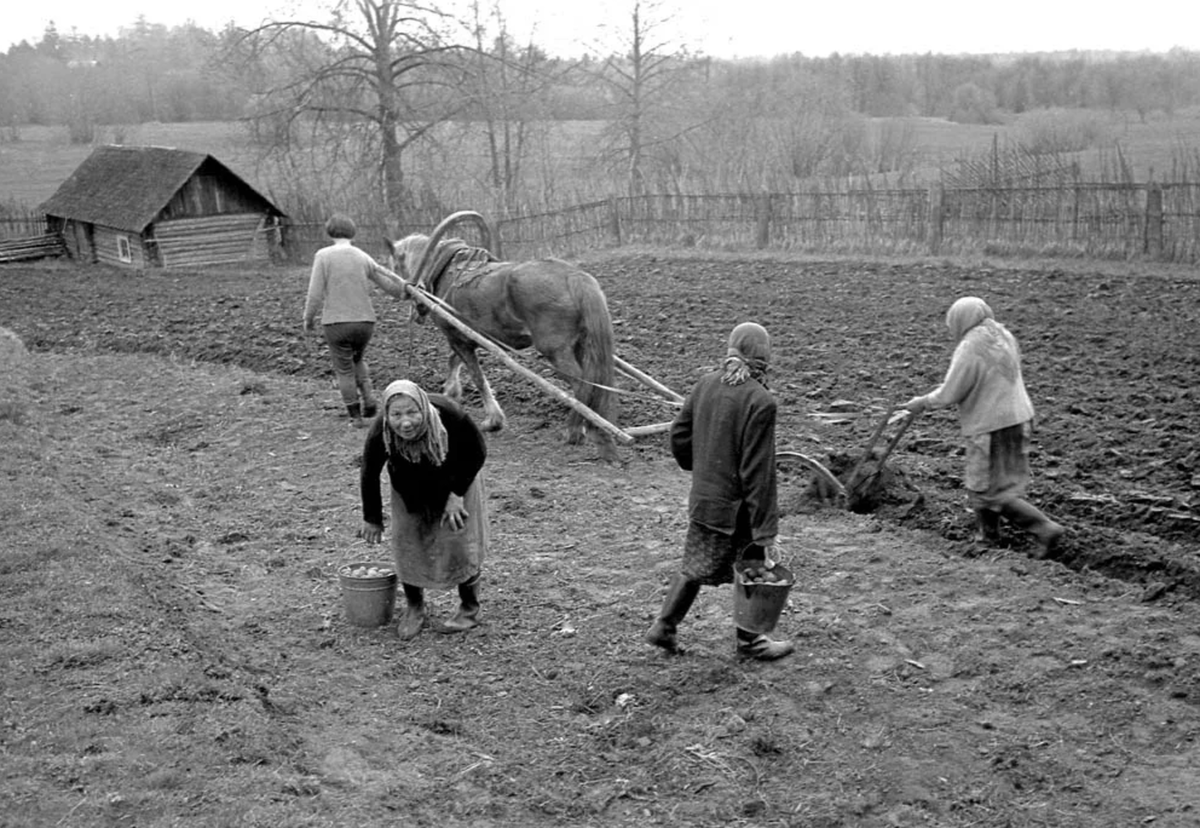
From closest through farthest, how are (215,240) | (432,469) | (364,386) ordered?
(432,469) → (364,386) → (215,240)

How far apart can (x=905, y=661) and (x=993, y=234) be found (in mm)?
14731

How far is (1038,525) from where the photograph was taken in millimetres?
6555

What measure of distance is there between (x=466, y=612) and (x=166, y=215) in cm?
2411

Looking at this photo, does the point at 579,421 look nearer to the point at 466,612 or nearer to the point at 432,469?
the point at 466,612

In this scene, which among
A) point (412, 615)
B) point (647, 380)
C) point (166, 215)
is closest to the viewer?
point (412, 615)

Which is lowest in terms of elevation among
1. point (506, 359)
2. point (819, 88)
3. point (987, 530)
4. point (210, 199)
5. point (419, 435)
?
point (987, 530)

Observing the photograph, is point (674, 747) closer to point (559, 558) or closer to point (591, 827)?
point (591, 827)

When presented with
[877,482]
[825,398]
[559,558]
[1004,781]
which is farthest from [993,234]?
[1004,781]

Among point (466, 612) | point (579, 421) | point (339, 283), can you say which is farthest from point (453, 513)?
point (339, 283)

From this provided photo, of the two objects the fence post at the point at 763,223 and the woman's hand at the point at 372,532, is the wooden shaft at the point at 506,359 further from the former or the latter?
the fence post at the point at 763,223

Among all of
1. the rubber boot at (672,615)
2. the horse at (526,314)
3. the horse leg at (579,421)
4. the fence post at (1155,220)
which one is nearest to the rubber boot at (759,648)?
the rubber boot at (672,615)

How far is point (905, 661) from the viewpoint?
547cm

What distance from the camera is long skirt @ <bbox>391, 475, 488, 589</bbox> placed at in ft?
19.5

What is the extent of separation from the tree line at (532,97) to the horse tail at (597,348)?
15.3m
